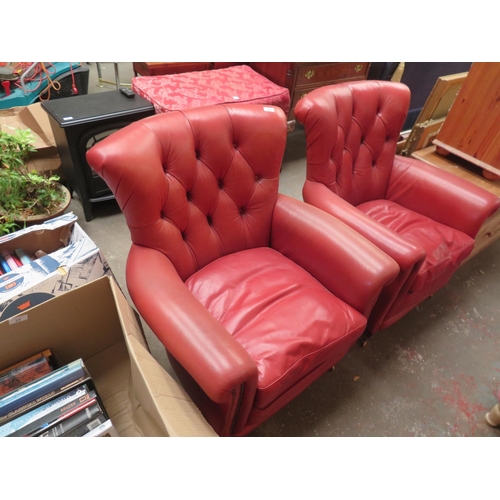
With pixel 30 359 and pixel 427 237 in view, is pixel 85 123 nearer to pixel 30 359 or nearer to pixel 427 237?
pixel 30 359

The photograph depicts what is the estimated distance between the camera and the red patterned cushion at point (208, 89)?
6.76 feet

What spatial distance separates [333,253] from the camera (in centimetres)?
125

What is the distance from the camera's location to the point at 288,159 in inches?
113

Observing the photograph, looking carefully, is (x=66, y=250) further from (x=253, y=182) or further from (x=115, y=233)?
(x=115, y=233)

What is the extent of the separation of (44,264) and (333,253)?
3.26 ft

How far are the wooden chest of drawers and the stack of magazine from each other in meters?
2.29

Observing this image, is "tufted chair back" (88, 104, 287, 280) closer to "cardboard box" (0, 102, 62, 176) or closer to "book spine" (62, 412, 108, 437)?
"book spine" (62, 412, 108, 437)

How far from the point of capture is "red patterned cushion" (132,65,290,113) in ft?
6.76

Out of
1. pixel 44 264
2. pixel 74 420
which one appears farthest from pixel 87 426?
pixel 44 264

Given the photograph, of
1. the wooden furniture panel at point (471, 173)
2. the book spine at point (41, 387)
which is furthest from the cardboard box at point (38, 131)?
the wooden furniture panel at point (471, 173)

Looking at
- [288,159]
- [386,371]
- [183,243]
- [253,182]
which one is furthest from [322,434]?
[288,159]

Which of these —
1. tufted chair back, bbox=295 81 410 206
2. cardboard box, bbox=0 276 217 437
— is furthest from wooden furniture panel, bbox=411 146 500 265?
cardboard box, bbox=0 276 217 437

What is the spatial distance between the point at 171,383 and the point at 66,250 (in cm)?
62

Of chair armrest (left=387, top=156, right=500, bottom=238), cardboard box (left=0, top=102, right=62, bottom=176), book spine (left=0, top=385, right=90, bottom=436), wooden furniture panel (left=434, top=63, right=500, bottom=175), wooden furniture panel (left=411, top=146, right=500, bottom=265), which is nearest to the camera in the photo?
book spine (left=0, top=385, right=90, bottom=436)
